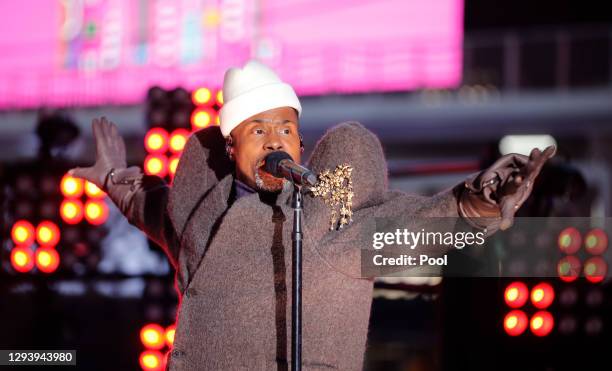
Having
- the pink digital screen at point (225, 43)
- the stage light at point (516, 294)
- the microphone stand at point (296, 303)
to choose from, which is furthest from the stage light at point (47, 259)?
the pink digital screen at point (225, 43)

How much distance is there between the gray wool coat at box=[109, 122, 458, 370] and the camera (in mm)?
2557

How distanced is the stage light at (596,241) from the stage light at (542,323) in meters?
0.31

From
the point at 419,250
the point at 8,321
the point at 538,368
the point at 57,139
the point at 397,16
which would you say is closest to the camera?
the point at 419,250

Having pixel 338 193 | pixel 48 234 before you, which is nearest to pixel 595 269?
pixel 338 193

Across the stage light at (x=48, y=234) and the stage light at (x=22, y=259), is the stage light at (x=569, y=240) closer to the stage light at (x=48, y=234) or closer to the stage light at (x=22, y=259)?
the stage light at (x=48, y=234)

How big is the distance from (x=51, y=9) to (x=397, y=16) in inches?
157

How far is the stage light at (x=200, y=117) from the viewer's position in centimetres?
389

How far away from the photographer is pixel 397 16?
36.1 ft

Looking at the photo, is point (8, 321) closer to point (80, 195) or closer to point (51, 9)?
point (80, 195)

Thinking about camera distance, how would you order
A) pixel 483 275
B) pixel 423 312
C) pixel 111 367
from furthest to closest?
1. pixel 111 367
2. pixel 423 312
3. pixel 483 275

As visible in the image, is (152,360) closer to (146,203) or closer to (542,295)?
(146,203)

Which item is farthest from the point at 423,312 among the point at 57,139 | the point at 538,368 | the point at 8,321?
the point at 8,321

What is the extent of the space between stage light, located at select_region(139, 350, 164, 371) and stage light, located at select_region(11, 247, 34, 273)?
738 mm

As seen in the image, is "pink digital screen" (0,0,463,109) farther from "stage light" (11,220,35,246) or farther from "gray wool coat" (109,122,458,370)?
"gray wool coat" (109,122,458,370)
